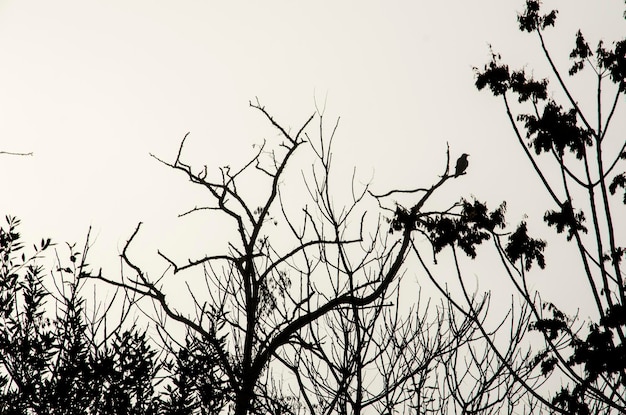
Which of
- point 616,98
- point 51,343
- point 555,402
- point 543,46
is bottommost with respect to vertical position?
point 555,402

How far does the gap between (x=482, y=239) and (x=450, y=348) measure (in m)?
1.39

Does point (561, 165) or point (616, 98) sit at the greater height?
point (616, 98)

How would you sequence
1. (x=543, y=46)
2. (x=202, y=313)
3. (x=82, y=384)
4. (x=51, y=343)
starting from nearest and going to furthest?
(x=82, y=384), (x=51, y=343), (x=202, y=313), (x=543, y=46)

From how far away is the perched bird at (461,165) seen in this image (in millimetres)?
6359

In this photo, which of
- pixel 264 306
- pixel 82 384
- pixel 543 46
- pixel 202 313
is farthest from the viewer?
pixel 264 306

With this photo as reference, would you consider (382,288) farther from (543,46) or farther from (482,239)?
(543,46)

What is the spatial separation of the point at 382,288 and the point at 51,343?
3262 mm

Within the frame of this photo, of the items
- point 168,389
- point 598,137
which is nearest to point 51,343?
point 168,389

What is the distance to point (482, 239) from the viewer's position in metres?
7.20

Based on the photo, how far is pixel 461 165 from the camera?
20.9 feet

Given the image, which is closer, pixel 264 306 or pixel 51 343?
pixel 51 343

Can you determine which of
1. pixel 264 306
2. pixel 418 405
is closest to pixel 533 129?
pixel 418 405

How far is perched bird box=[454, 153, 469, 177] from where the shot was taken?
20.9 ft

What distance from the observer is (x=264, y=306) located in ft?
26.1
